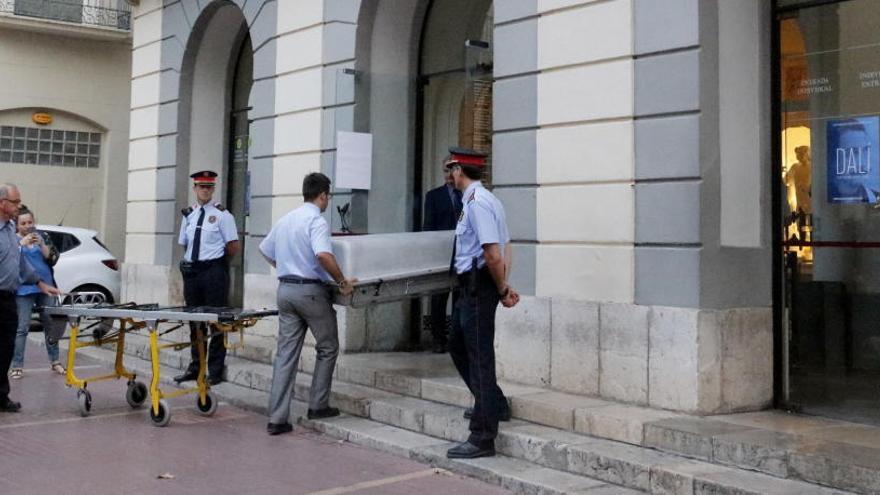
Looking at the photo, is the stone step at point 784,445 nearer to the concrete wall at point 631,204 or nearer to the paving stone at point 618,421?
the paving stone at point 618,421

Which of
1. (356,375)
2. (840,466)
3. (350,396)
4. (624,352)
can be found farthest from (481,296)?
(356,375)

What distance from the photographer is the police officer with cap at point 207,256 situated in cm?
931

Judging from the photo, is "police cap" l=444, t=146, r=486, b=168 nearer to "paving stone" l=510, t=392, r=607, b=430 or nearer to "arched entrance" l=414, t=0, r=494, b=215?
"paving stone" l=510, t=392, r=607, b=430

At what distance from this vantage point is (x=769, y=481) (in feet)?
17.7

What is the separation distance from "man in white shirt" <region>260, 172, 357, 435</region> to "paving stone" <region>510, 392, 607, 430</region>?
1.63 meters

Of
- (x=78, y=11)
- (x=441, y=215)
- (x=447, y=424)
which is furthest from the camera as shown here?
(x=78, y=11)

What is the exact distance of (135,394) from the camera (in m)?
8.46

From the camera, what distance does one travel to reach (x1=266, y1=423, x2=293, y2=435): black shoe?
749cm

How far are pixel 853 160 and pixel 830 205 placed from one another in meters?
0.39

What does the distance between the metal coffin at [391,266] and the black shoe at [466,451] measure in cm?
135

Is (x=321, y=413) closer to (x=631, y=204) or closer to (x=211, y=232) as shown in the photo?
(x=211, y=232)

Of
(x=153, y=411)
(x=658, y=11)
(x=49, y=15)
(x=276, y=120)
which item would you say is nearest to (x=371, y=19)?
(x=276, y=120)

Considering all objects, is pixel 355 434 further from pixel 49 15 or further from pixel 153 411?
pixel 49 15

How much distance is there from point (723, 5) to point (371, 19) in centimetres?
470
